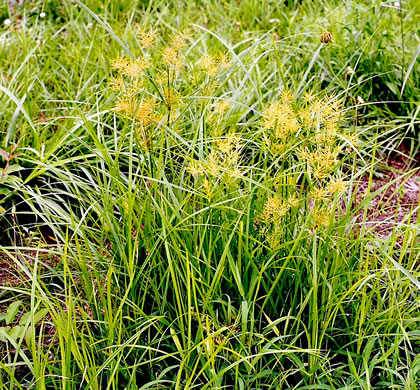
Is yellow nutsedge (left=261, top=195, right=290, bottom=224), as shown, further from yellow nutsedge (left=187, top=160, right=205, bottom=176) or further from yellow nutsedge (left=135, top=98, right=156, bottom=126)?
yellow nutsedge (left=135, top=98, right=156, bottom=126)

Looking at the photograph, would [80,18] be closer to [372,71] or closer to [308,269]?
[372,71]

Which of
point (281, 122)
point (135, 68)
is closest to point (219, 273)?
point (281, 122)

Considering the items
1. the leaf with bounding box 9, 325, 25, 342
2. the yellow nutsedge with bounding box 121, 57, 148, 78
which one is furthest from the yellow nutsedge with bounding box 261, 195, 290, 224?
the leaf with bounding box 9, 325, 25, 342

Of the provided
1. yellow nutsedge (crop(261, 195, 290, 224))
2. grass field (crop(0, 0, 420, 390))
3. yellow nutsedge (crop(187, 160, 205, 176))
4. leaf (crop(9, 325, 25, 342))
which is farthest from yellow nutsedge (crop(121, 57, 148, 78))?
leaf (crop(9, 325, 25, 342))

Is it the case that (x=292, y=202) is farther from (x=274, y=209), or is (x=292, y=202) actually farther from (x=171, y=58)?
(x=171, y=58)

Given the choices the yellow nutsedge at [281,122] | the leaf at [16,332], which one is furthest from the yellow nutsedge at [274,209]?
the leaf at [16,332]

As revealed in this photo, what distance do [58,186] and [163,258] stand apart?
0.99 meters

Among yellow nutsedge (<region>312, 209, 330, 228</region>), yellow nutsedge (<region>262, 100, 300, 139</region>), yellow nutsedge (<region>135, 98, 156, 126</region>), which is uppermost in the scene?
yellow nutsedge (<region>135, 98, 156, 126</region>)

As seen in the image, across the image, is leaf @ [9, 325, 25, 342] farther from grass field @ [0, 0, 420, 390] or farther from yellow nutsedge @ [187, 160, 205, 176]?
yellow nutsedge @ [187, 160, 205, 176]

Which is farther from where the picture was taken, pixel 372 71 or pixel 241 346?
pixel 372 71

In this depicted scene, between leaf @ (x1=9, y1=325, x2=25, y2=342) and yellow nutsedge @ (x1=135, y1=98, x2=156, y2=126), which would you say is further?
leaf @ (x1=9, y1=325, x2=25, y2=342)

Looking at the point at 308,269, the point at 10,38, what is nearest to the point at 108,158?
the point at 308,269

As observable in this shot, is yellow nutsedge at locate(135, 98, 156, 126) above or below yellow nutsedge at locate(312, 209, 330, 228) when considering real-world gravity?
above

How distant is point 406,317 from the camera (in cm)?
184
